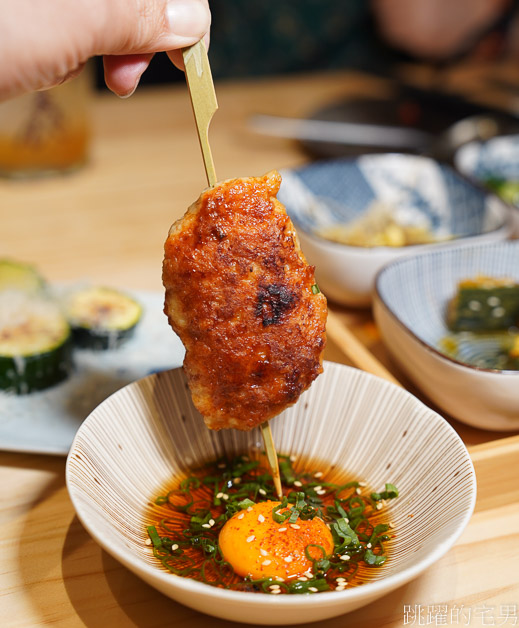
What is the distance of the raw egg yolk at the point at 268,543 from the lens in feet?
4.20

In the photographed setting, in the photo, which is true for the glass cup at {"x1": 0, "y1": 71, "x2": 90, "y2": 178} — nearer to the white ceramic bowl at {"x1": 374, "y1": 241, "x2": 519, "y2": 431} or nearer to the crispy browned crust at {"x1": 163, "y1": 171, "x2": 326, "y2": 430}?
the white ceramic bowl at {"x1": 374, "y1": 241, "x2": 519, "y2": 431}

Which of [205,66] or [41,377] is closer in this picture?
[205,66]

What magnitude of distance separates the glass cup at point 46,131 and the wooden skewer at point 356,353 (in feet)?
6.33

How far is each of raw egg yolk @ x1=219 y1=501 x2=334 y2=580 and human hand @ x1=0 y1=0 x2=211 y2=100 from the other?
0.94 metres

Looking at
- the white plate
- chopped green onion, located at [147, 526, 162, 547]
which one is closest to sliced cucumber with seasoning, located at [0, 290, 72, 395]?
the white plate

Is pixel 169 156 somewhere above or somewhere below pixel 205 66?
below

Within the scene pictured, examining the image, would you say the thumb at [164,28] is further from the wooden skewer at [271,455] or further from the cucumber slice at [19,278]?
the cucumber slice at [19,278]

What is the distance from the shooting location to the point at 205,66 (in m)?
1.34

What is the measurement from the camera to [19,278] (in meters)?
2.17

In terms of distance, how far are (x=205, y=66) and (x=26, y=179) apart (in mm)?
2379

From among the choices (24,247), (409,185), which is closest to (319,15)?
(409,185)

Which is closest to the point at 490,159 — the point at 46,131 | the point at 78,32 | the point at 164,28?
the point at 46,131

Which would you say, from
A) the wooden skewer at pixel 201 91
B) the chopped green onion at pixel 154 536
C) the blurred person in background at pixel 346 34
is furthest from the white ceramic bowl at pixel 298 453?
the blurred person in background at pixel 346 34

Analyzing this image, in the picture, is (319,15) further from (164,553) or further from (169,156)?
(164,553)
